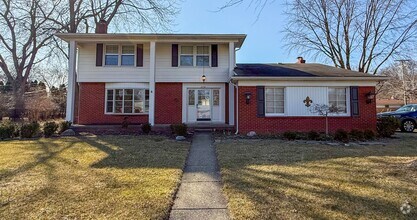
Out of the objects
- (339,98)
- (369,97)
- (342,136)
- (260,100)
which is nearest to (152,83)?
(260,100)

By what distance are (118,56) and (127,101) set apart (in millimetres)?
2544

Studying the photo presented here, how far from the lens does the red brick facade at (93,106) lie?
592 inches

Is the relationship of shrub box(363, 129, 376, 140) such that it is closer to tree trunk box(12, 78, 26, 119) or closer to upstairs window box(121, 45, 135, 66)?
upstairs window box(121, 45, 135, 66)

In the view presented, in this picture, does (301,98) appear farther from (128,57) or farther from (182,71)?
(128,57)

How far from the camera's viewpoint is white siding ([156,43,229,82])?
15.0m

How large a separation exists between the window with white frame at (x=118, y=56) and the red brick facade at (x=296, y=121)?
6560 millimetres

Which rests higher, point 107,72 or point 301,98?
point 107,72

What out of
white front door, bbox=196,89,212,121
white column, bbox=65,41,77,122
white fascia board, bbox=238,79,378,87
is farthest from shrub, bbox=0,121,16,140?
white fascia board, bbox=238,79,378,87

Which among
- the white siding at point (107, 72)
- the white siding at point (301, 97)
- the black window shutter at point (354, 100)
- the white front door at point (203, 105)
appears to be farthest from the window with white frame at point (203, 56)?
the black window shutter at point (354, 100)

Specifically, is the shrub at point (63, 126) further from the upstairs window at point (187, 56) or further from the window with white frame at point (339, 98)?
the window with white frame at point (339, 98)

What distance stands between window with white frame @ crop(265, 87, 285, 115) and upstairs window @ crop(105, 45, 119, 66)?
8.44 m

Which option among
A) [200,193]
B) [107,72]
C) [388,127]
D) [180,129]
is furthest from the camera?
[107,72]

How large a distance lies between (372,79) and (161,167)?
1168cm

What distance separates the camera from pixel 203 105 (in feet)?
50.0
